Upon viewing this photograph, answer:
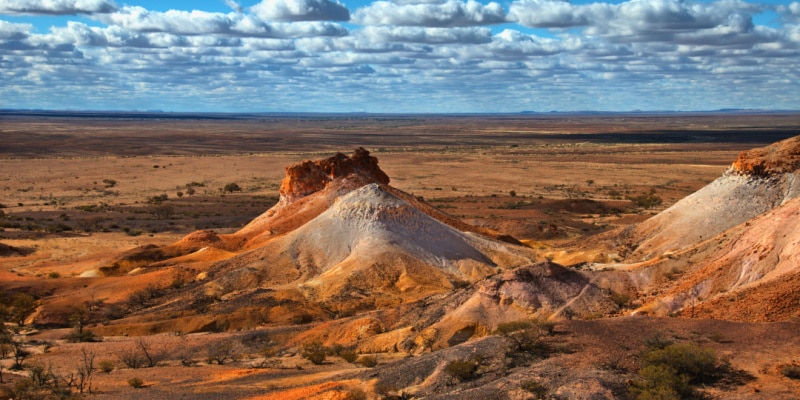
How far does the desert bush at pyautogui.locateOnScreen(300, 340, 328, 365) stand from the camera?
21.0 metres

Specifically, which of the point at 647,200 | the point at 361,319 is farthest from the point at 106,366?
the point at 647,200

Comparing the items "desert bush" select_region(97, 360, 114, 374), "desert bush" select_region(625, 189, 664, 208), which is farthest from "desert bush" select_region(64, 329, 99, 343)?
"desert bush" select_region(625, 189, 664, 208)

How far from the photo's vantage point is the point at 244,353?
22.8m

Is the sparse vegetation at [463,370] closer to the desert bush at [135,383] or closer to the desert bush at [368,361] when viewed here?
the desert bush at [368,361]

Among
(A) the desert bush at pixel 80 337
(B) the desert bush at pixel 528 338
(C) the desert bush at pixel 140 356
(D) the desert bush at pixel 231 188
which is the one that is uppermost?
(B) the desert bush at pixel 528 338

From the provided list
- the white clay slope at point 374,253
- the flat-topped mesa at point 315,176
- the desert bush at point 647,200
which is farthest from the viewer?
the desert bush at point 647,200

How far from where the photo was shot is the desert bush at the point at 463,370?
16672 mm

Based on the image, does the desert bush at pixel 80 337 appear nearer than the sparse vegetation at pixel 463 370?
No

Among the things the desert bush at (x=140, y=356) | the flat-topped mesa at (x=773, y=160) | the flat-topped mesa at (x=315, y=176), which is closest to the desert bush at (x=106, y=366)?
the desert bush at (x=140, y=356)

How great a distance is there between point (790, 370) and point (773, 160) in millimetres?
21742

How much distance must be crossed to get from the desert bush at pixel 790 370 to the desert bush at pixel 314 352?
10.6 m

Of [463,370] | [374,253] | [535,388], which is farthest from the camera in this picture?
[374,253]

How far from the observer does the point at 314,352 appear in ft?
69.8

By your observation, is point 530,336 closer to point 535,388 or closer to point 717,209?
point 535,388
